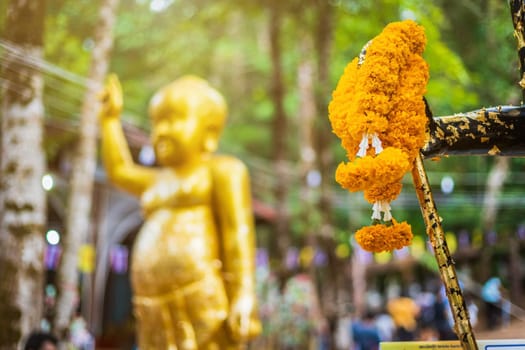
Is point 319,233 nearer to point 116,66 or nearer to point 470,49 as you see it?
point 470,49

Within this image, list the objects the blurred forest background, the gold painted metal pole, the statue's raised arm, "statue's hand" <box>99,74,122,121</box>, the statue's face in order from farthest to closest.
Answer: the blurred forest background, "statue's hand" <box>99,74,122,121</box>, the statue's raised arm, the statue's face, the gold painted metal pole

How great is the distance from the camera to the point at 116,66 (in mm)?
7855

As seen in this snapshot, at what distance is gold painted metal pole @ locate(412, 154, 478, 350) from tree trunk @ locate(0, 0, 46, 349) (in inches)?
137

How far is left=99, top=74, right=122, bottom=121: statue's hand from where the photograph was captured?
4168 millimetres

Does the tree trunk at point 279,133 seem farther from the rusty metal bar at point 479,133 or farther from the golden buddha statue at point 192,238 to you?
the rusty metal bar at point 479,133

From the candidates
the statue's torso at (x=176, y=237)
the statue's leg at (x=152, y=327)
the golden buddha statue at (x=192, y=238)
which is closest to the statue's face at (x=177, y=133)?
the golden buddha statue at (x=192, y=238)

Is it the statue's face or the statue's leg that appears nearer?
the statue's leg

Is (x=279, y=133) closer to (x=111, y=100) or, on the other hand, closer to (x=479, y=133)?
(x=111, y=100)

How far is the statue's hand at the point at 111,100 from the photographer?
4.17m

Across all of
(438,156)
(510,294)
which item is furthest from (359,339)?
(438,156)

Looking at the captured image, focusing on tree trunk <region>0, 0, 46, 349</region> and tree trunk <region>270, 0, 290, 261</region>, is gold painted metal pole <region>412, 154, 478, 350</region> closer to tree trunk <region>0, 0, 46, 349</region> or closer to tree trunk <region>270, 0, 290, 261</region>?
tree trunk <region>0, 0, 46, 349</region>

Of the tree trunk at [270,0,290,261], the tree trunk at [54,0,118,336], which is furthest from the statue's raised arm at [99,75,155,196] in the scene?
the tree trunk at [270,0,290,261]

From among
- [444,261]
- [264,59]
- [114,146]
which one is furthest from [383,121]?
[264,59]

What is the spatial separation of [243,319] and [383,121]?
2.35 m
